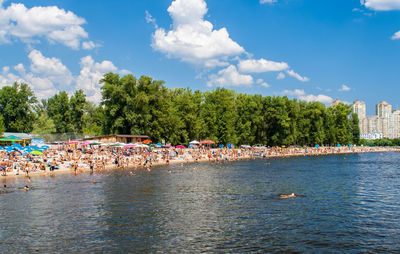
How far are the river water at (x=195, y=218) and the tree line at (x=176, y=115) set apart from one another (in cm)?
4037

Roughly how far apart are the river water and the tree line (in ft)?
132

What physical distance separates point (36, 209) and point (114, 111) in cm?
5010

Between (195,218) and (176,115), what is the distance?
212ft

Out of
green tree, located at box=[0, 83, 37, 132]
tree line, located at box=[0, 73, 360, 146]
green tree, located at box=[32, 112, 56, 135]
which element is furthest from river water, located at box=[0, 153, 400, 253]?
green tree, located at box=[32, 112, 56, 135]

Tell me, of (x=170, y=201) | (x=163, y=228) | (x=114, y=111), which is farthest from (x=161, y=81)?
(x=163, y=228)

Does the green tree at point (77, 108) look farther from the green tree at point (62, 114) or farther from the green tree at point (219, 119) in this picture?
the green tree at point (219, 119)

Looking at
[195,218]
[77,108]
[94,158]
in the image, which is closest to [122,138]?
[94,158]

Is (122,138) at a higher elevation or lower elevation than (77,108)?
lower

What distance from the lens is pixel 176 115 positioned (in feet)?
282

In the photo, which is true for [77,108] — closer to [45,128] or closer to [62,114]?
[62,114]

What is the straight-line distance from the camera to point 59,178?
129 feet

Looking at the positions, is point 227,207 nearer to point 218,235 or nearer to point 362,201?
point 218,235

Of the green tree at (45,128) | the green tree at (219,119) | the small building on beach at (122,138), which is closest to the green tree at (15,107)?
the green tree at (45,128)

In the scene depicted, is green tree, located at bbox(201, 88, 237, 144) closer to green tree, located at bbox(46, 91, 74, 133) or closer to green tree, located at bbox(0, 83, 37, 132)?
green tree, located at bbox(46, 91, 74, 133)
